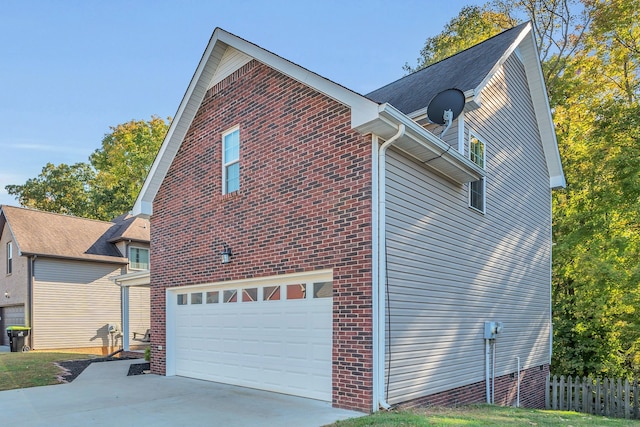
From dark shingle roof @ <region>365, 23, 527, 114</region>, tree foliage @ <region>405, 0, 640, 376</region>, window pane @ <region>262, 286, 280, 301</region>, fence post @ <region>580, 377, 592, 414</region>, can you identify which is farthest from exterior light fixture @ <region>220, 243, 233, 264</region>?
tree foliage @ <region>405, 0, 640, 376</region>

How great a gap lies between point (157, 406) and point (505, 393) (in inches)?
290

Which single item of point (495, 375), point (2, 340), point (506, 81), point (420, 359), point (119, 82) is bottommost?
point (2, 340)

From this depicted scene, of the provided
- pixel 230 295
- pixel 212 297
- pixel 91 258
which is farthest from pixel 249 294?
pixel 91 258

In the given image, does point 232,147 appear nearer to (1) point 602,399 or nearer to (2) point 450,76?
(2) point 450,76

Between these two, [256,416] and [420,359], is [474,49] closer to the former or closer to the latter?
[420,359]

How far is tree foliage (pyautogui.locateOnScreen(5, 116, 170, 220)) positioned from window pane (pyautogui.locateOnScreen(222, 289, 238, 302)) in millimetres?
25116

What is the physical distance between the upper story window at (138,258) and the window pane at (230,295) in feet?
49.5

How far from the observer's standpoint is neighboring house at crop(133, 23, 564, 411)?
6969 mm

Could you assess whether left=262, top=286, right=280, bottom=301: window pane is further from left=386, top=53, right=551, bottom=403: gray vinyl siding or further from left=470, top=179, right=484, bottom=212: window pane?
left=470, top=179, right=484, bottom=212: window pane

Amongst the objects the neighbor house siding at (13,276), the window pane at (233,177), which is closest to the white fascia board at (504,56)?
the window pane at (233,177)

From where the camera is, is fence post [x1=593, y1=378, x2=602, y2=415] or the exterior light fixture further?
fence post [x1=593, y1=378, x2=602, y2=415]

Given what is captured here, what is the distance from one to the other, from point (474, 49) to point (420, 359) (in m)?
8.10

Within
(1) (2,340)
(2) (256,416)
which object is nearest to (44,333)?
(1) (2,340)

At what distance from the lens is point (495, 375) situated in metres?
9.67
